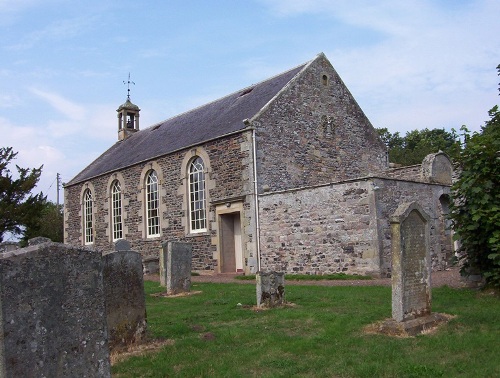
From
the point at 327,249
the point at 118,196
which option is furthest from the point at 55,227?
the point at 327,249

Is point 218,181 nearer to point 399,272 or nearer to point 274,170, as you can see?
point 274,170

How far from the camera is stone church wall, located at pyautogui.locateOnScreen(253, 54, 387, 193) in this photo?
19578 millimetres

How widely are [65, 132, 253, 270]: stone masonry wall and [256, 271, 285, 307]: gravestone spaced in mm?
8392

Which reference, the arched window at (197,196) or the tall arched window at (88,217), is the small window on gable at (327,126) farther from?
the tall arched window at (88,217)

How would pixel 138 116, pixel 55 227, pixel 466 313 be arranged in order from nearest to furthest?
pixel 466 313, pixel 138 116, pixel 55 227

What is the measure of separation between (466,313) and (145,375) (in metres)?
5.61

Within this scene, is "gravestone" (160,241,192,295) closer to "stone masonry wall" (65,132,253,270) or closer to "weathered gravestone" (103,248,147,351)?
"weathered gravestone" (103,248,147,351)

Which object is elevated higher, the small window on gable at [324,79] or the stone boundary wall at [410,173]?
the small window on gable at [324,79]

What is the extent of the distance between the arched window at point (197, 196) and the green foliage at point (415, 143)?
25962 millimetres

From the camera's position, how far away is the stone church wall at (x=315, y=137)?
1958 centimetres

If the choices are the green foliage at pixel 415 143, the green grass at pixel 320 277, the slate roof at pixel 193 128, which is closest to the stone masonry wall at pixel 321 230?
the green grass at pixel 320 277

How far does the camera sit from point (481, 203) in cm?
1021

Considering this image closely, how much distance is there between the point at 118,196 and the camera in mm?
26859

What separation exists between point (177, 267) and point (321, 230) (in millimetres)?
5696
